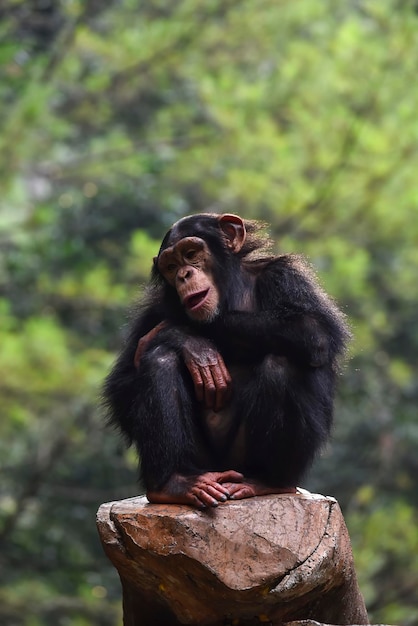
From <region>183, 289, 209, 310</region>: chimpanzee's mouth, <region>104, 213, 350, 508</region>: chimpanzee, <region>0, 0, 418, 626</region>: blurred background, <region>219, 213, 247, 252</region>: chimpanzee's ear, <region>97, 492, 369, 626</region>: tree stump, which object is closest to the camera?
<region>97, 492, 369, 626</region>: tree stump

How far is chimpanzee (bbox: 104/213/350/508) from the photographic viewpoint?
164 inches

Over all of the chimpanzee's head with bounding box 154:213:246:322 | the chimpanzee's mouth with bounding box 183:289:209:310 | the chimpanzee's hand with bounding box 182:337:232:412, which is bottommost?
the chimpanzee's hand with bounding box 182:337:232:412

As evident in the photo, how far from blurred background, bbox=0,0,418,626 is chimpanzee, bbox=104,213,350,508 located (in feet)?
14.0

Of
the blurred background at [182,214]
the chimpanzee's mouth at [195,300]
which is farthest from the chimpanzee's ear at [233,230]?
the blurred background at [182,214]

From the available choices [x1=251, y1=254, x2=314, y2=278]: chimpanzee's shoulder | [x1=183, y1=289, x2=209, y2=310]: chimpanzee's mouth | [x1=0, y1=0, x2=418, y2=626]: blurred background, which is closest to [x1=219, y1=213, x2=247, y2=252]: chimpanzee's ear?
[x1=251, y1=254, x2=314, y2=278]: chimpanzee's shoulder

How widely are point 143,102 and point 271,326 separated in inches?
387

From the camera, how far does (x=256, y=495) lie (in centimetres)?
417

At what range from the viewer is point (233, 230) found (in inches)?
181

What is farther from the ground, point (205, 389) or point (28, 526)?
point (205, 389)

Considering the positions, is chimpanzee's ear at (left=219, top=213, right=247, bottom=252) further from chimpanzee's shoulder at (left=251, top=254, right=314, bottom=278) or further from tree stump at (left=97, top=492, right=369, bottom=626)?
tree stump at (left=97, top=492, right=369, bottom=626)

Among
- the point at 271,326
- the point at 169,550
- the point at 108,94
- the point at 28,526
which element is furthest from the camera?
the point at 108,94

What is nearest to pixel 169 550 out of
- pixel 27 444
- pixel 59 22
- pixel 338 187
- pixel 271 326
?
pixel 271 326

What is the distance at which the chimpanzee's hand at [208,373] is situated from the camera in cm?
427

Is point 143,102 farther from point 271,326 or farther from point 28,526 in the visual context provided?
point 271,326
